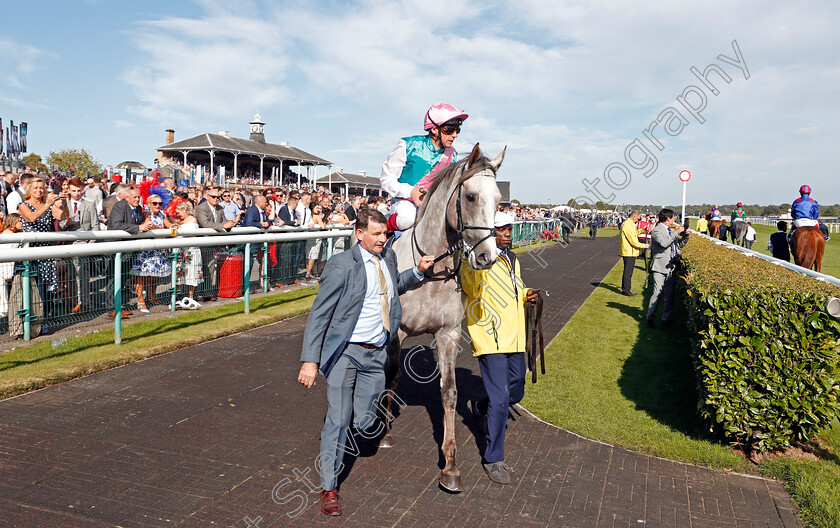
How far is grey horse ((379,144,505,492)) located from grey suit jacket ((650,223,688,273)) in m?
6.03

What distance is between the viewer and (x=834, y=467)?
421cm

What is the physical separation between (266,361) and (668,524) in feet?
14.9

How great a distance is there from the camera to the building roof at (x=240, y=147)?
134 ft

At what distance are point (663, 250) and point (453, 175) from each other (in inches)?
263

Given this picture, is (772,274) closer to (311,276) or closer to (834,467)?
A: (834,467)

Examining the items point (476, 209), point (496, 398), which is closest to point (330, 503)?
point (496, 398)

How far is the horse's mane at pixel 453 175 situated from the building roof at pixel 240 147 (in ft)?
129

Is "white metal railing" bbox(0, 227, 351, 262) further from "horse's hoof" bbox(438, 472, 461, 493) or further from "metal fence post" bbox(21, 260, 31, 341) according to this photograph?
"horse's hoof" bbox(438, 472, 461, 493)

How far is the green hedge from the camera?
13.6 ft

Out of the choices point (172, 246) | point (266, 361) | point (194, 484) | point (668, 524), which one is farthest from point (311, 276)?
point (668, 524)

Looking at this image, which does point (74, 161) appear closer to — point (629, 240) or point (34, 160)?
point (34, 160)

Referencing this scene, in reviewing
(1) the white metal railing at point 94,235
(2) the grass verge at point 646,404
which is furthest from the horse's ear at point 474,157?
(1) the white metal railing at point 94,235

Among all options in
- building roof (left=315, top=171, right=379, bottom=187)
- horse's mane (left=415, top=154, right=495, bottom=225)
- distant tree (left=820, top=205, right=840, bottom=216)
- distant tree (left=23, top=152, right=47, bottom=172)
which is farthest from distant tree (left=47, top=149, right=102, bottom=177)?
distant tree (left=820, top=205, right=840, bottom=216)

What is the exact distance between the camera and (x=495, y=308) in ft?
13.1
